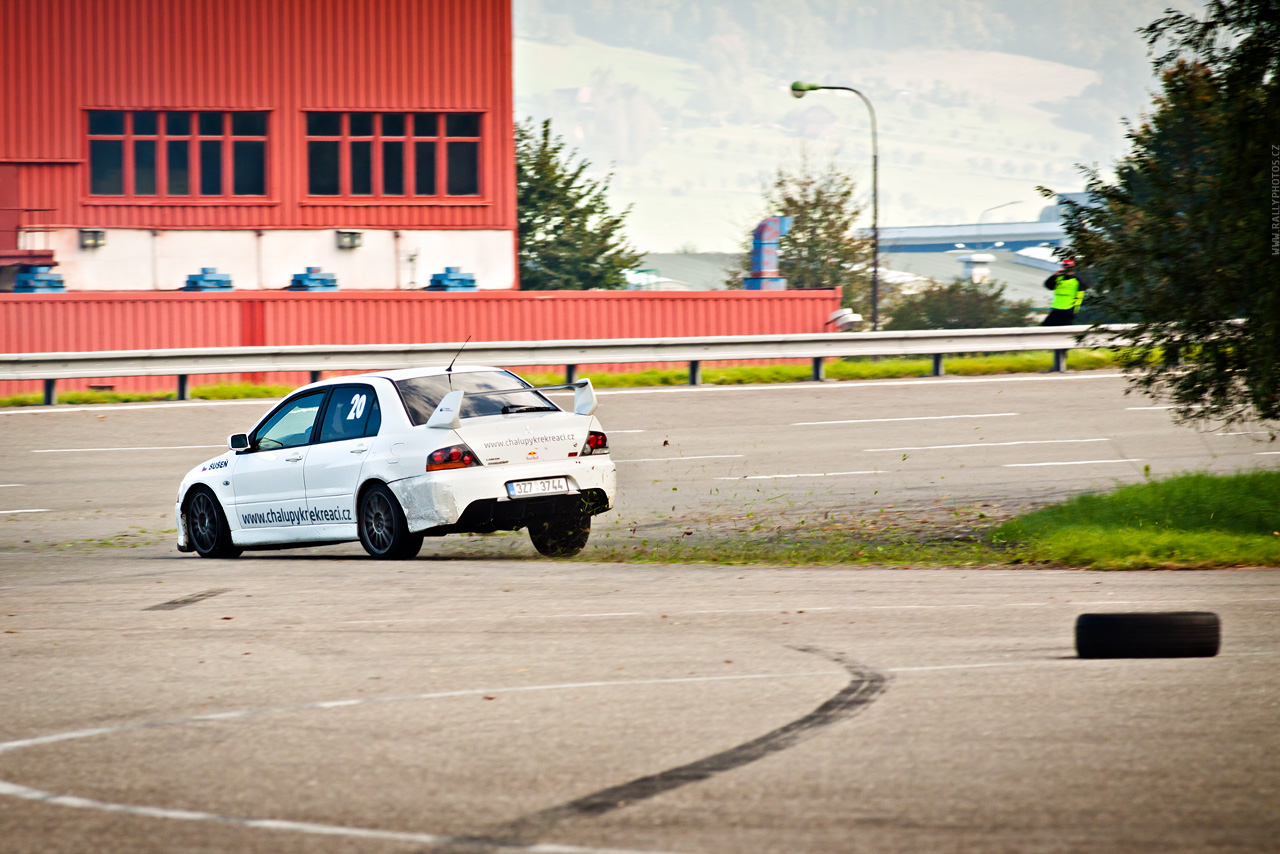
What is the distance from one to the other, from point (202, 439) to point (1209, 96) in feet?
43.1

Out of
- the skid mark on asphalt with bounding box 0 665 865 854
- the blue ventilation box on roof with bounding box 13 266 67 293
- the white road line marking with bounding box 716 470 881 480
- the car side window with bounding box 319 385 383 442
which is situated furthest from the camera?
the blue ventilation box on roof with bounding box 13 266 67 293

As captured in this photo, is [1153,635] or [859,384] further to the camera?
[859,384]

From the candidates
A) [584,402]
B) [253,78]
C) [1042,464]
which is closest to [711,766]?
[584,402]

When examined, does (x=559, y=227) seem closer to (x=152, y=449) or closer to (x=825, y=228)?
(x=825, y=228)

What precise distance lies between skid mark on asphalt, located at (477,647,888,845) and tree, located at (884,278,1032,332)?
30.0 metres

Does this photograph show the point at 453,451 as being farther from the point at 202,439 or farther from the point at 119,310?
the point at 119,310

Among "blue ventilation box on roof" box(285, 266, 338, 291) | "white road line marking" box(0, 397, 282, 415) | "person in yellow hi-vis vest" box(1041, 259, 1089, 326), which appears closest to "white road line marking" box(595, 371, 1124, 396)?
"person in yellow hi-vis vest" box(1041, 259, 1089, 326)

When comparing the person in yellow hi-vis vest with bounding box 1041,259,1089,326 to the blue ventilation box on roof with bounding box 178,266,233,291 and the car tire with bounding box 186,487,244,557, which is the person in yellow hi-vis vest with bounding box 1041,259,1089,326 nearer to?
the blue ventilation box on roof with bounding box 178,266,233,291

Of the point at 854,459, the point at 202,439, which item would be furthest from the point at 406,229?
the point at 854,459

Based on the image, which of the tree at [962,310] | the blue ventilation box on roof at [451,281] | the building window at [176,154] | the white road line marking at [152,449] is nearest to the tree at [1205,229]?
the white road line marking at [152,449]

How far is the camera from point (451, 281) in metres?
35.5

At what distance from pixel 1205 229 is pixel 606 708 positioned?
7.83 meters

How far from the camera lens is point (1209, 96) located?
472 inches

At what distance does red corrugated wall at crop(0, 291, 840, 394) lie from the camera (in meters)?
29.7
